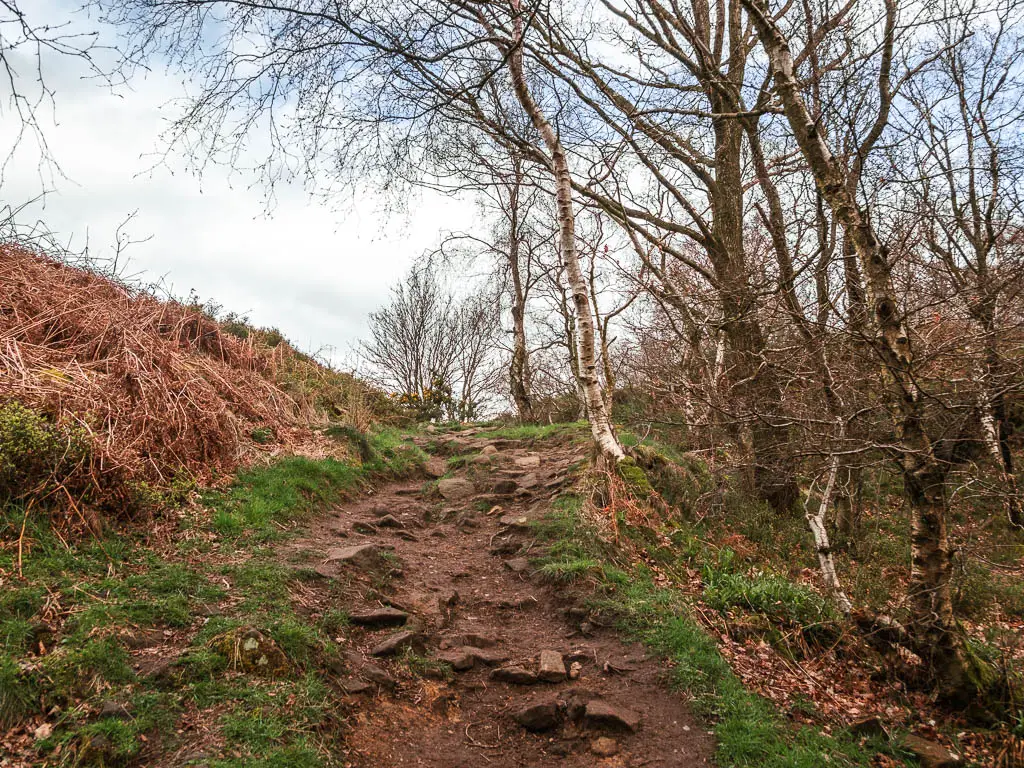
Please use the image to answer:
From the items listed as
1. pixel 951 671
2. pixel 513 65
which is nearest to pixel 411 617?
pixel 951 671

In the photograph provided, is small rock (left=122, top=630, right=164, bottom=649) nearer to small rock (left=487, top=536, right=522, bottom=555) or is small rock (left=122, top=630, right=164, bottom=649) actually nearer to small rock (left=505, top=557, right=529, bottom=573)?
small rock (left=505, top=557, right=529, bottom=573)

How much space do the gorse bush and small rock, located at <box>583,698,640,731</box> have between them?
3.97 meters

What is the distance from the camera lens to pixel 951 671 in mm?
3887

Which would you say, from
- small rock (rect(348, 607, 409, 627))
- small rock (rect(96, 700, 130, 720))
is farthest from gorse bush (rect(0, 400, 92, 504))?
small rock (rect(348, 607, 409, 627))

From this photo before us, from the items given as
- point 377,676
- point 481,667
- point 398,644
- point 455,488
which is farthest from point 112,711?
point 455,488

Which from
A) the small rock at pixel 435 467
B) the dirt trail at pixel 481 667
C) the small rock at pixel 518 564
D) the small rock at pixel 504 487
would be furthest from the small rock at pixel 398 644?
the small rock at pixel 435 467

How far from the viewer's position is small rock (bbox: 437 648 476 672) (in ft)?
13.3

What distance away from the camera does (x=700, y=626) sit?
4539mm

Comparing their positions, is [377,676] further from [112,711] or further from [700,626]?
[700,626]

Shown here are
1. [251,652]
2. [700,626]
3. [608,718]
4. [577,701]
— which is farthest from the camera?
Answer: [700,626]

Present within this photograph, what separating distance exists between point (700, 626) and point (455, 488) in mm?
4475

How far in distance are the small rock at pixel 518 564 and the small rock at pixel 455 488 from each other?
2271 millimetres

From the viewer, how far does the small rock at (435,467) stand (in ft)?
31.8

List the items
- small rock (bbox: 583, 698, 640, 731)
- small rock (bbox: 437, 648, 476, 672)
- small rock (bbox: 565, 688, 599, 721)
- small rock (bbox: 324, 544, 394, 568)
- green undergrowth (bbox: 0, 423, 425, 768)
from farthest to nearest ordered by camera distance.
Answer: small rock (bbox: 324, 544, 394, 568), small rock (bbox: 437, 648, 476, 672), small rock (bbox: 565, 688, 599, 721), small rock (bbox: 583, 698, 640, 731), green undergrowth (bbox: 0, 423, 425, 768)
